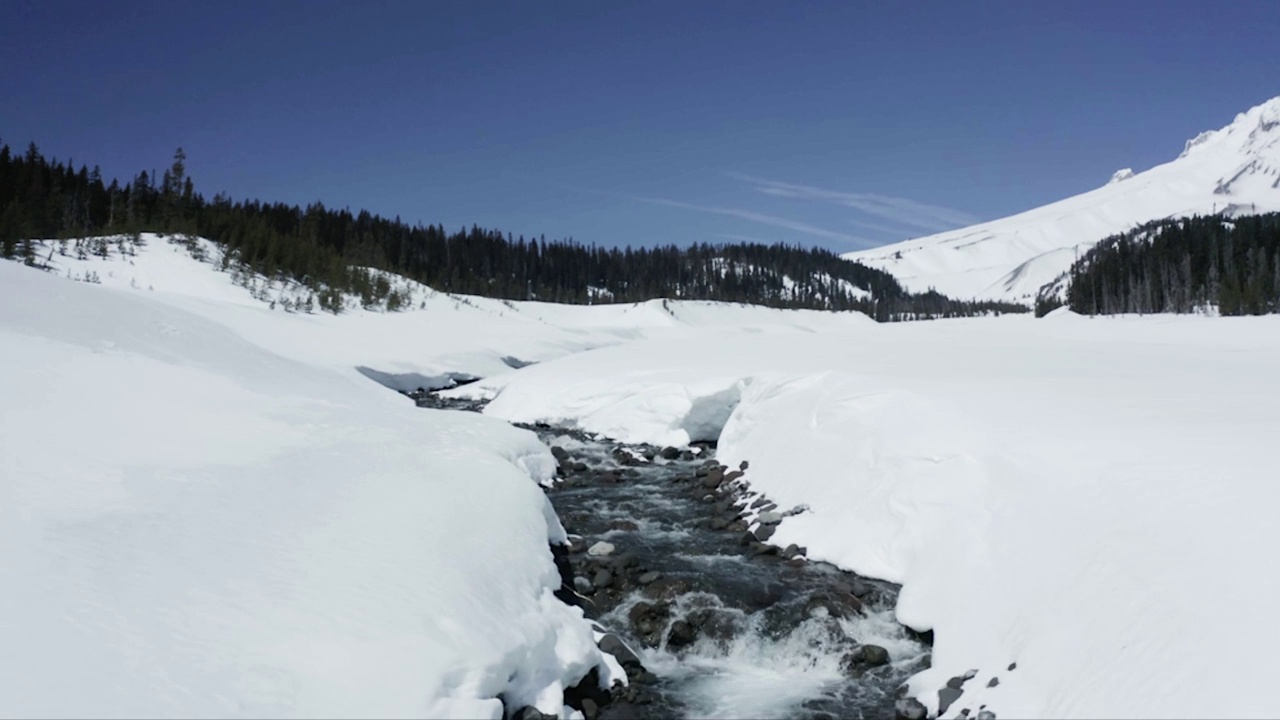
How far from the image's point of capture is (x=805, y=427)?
1491 cm

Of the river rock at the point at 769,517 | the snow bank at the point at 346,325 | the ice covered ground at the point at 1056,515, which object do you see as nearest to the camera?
the ice covered ground at the point at 1056,515

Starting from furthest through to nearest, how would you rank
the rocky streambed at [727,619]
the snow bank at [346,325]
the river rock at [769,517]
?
the snow bank at [346,325] → the river rock at [769,517] → the rocky streambed at [727,619]

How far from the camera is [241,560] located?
6211mm

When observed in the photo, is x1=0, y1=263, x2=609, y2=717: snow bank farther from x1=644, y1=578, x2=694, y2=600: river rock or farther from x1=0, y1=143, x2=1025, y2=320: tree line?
x1=0, y1=143, x2=1025, y2=320: tree line

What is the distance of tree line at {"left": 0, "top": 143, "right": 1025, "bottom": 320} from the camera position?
5894 centimetres

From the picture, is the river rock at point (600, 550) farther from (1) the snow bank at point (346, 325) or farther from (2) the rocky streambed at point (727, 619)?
(1) the snow bank at point (346, 325)

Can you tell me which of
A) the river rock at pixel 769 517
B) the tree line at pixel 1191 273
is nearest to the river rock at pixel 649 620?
the river rock at pixel 769 517

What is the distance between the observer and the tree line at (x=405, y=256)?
58.9 meters

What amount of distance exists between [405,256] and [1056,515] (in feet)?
331

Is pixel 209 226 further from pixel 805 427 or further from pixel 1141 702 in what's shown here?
pixel 1141 702

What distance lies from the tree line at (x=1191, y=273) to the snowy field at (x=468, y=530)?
68065mm

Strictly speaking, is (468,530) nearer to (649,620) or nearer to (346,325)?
(649,620)

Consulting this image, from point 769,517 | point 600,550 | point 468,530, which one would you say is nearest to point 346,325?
point 600,550

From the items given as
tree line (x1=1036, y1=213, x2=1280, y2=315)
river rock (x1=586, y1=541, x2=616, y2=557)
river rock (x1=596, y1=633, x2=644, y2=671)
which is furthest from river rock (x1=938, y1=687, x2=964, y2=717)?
tree line (x1=1036, y1=213, x2=1280, y2=315)
